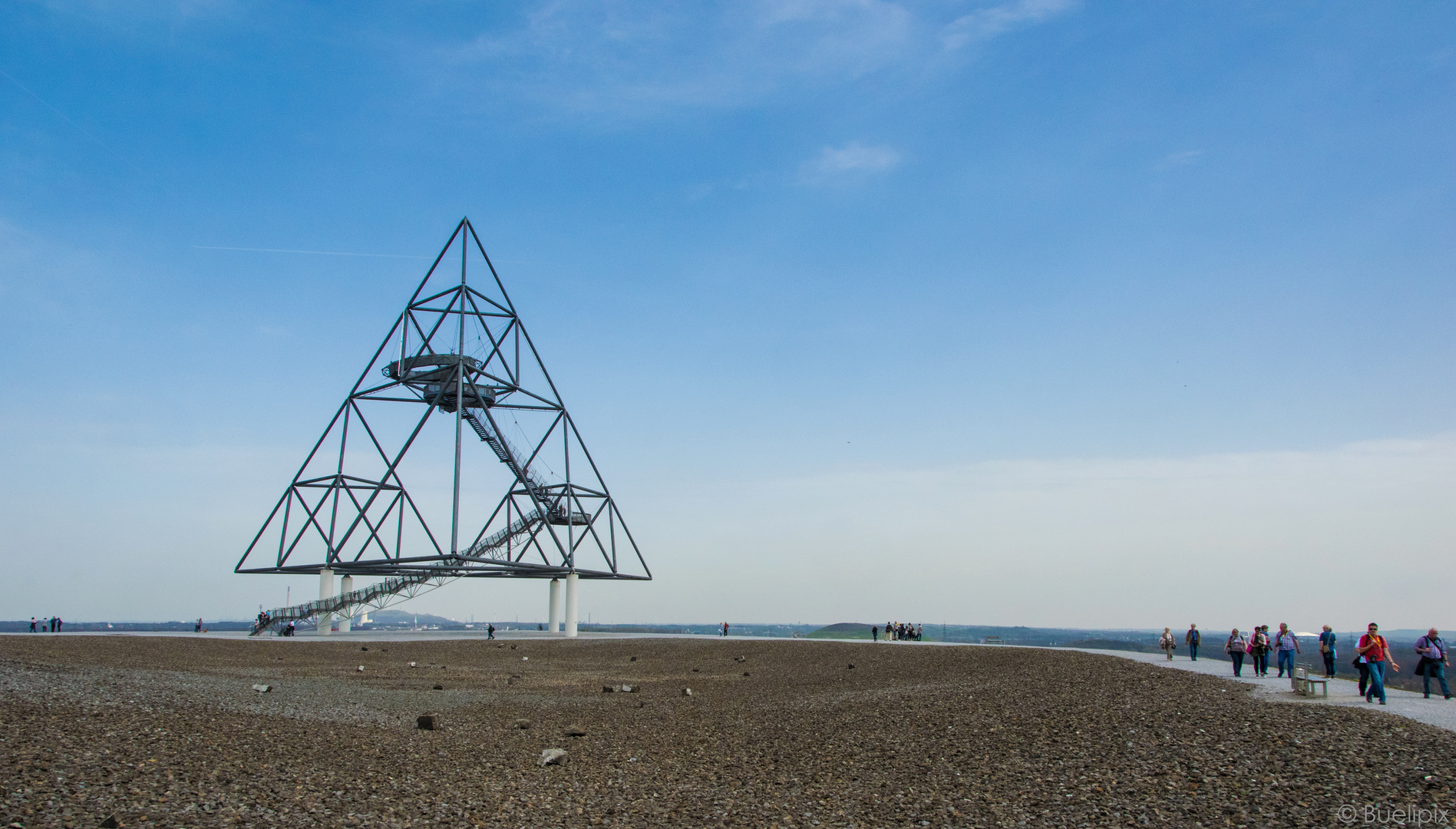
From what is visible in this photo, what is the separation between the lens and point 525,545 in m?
41.9

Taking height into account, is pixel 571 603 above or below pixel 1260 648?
below

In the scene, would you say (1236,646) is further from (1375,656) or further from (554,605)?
(554,605)

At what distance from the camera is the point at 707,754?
12930mm

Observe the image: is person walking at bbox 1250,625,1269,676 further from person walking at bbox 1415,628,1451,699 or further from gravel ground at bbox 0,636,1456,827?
person walking at bbox 1415,628,1451,699

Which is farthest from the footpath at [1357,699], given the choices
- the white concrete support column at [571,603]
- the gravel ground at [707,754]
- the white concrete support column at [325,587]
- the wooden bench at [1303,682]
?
→ the white concrete support column at [325,587]

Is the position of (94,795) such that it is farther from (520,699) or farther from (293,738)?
(520,699)

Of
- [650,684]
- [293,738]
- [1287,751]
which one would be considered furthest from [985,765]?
[650,684]

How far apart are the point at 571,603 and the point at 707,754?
99.8 feet

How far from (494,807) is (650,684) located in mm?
13081

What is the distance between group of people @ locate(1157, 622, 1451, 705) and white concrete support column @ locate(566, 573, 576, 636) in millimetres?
25185

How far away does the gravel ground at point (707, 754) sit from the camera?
9.13m

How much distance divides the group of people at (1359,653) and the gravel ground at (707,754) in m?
1.32

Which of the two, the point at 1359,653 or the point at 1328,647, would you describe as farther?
the point at 1328,647

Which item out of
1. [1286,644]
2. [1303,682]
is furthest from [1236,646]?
[1303,682]
